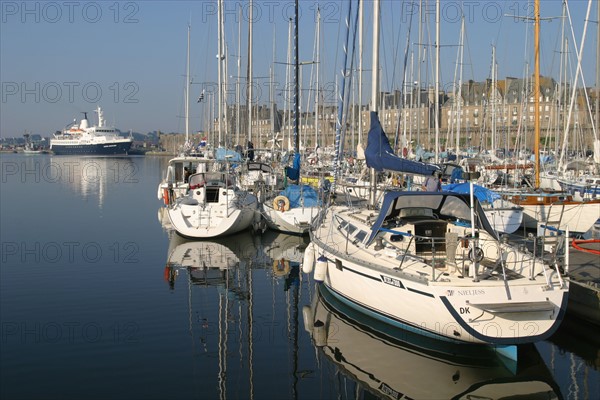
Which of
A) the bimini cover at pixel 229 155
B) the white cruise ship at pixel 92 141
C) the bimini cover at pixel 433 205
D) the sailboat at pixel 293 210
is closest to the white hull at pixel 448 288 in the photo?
the bimini cover at pixel 433 205

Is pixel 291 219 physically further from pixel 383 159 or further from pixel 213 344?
pixel 213 344

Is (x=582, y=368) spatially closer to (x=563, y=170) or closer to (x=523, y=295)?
(x=523, y=295)

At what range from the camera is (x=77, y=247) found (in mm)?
25328

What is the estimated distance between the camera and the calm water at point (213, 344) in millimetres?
11195

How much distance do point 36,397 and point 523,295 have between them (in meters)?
8.56

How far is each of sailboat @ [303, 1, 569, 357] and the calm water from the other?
78cm

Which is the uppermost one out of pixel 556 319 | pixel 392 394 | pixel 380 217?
pixel 380 217

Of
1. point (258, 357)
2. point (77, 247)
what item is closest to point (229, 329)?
point (258, 357)

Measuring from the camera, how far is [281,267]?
70.7 feet

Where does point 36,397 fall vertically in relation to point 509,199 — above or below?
below

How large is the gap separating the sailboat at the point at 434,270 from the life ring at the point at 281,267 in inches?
126

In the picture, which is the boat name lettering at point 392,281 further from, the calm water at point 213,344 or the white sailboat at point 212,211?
the white sailboat at point 212,211

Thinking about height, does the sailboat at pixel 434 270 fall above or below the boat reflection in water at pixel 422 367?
above

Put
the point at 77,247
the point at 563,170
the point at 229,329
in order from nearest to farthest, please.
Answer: the point at 229,329, the point at 77,247, the point at 563,170
